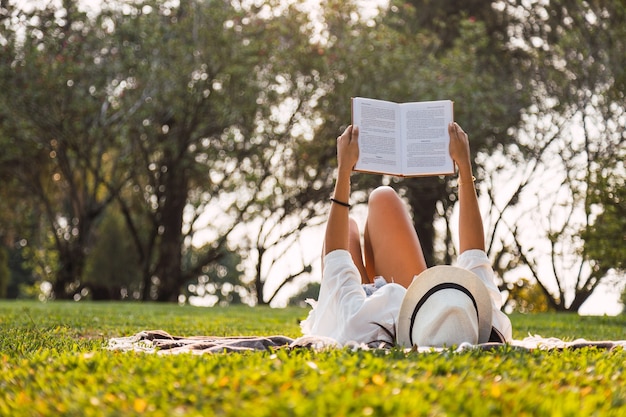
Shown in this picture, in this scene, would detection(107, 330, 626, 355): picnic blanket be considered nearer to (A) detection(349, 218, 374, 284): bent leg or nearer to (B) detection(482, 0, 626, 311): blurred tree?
(A) detection(349, 218, 374, 284): bent leg

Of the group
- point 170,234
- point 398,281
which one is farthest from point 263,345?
point 170,234

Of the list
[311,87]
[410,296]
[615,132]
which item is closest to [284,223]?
[311,87]

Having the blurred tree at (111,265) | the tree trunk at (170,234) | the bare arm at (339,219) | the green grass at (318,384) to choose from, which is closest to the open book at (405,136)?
the bare arm at (339,219)

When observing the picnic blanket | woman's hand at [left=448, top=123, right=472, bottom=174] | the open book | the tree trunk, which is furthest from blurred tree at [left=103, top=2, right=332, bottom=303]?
the picnic blanket

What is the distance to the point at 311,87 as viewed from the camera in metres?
15.5

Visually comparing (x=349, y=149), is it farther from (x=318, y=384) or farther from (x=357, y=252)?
(x=318, y=384)

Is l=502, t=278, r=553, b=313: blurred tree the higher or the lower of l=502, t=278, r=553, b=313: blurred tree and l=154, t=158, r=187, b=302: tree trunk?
the lower

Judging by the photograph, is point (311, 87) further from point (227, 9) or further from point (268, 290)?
point (268, 290)

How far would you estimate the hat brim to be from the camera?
356 cm

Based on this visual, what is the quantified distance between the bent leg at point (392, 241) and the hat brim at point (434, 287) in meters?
0.93

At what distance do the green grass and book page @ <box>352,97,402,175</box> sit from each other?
1335mm

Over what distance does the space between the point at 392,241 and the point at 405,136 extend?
66cm

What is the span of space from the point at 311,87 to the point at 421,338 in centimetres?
1225

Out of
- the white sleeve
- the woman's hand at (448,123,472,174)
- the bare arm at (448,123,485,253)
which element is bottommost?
the white sleeve
